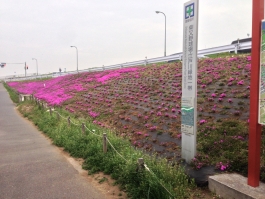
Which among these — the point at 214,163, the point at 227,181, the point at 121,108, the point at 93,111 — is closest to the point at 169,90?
the point at 121,108

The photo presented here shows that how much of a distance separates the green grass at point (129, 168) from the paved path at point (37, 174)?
0.50 metres

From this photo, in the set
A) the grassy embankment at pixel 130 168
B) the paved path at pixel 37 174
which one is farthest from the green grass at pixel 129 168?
the paved path at pixel 37 174

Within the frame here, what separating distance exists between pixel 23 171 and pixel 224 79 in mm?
8712

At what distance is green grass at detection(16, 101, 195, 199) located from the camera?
439 cm

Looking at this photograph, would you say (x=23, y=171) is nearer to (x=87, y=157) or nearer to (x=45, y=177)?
(x=45, y=177)

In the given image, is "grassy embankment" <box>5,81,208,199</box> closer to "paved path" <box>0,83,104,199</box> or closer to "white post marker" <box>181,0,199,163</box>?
"paved path" <box>0,83,104,199</box>

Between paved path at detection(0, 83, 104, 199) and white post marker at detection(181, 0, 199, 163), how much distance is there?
7.38 ft

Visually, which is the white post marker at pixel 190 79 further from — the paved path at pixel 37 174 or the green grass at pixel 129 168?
the paved path at pixel 37 174

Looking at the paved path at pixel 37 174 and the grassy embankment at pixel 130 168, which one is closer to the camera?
the grassy embankment at pixel 130 168

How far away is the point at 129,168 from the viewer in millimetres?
5051

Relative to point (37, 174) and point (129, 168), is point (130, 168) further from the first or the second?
point (37, 174)

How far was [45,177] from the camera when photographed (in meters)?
6.00

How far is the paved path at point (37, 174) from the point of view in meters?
5.14

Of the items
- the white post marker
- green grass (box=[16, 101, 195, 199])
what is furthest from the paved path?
the white post marker
